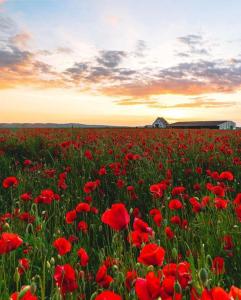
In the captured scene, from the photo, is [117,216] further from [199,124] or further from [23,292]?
[199,124]

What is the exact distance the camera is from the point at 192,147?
937 cm

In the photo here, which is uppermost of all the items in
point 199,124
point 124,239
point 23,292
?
point 23,292

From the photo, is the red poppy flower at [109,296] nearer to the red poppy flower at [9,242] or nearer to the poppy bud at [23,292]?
the poppy bud at [23,292]

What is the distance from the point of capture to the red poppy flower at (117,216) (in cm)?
185

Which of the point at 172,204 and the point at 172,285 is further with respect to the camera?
the point at 172,204

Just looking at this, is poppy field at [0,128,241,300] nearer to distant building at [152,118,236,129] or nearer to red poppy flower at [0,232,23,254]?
red poppy flower at [0,232,23,254]

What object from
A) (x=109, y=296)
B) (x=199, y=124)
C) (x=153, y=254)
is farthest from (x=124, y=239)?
(x=199, y=124)

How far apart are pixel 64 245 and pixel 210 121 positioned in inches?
4489

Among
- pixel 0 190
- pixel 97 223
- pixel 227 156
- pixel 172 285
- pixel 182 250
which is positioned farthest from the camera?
pixel 227 156

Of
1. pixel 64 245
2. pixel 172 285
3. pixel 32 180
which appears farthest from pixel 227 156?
pixel 172 285

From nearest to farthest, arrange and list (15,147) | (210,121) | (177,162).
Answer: (177,162) < (15,147) < (210,121)

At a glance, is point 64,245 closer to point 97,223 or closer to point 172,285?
point 172,285

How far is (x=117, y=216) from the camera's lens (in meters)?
1.87

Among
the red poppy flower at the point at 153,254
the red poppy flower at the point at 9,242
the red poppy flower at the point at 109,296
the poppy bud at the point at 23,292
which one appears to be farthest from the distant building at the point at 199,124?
the red poppy flower at the point at 109,296
